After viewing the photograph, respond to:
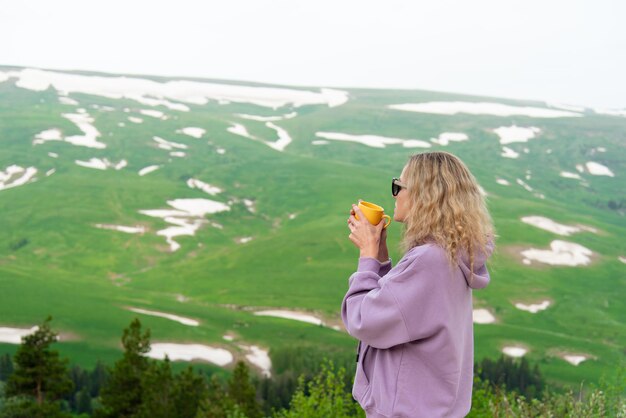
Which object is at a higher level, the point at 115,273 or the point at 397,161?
the point at 397,161

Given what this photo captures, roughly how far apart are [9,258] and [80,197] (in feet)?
74.5

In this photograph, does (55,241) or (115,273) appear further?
(55,241)

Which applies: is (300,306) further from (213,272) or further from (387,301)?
(387,301)

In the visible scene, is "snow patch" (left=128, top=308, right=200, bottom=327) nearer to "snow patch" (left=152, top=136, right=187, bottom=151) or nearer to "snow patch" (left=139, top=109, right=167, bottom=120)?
"snow patch" (left=152, top=136, right=187, bottom=151)

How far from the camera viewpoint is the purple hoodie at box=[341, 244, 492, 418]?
438cm

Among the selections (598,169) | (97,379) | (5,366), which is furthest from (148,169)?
(598,169)

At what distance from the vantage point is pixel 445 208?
15.1 feet

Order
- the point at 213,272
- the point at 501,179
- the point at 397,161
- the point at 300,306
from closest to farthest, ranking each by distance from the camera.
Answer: the point at 300,306 < the point at 213,272 < the point at 501,179 < the point at 397,161

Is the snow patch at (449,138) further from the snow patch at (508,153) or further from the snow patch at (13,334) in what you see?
the snow patch at (13,334)

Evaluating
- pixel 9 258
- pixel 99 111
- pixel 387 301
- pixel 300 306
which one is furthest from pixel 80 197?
pixel 387 301

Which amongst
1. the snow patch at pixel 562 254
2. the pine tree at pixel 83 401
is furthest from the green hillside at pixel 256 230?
the pine tree at pixel 83 401

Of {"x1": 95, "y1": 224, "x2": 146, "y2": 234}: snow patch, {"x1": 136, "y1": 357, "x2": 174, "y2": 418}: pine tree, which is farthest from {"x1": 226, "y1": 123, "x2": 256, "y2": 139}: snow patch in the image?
{"x1": 136, "y1": 357, "x2": 174, "y2": 418}: pine tree

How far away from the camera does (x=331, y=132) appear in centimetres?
17538

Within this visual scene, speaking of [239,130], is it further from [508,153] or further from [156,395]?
[156,395]
